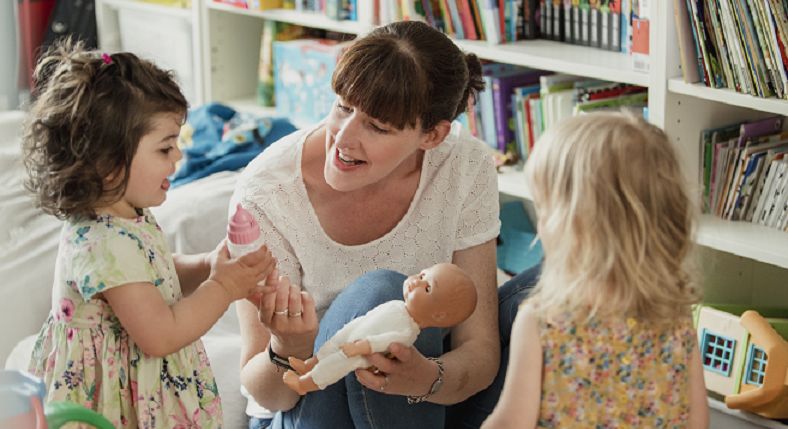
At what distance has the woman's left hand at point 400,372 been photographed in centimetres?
152

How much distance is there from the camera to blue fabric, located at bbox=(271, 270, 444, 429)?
167 centimetres

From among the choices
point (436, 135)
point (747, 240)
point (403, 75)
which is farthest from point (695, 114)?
point (403, 75)

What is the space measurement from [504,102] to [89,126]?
1435 millimetres

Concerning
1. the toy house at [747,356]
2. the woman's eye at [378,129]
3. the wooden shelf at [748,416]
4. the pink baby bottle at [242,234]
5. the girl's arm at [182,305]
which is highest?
the woman's eye at [378,129]

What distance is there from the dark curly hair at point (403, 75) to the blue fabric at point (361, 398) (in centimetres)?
25

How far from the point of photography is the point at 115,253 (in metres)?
1.53

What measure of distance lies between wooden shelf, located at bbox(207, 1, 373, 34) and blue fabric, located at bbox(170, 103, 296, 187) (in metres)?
0.28

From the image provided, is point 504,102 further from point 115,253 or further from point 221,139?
point 115,253

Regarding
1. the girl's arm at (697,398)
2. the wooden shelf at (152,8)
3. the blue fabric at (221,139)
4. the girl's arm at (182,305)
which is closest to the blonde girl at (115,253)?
the girl's arm at (182,305)

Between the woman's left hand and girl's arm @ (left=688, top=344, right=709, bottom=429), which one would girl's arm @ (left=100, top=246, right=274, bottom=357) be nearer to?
the woman's left hand

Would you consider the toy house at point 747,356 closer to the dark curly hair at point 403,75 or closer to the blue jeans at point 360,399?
the blue jeans at point 360,399

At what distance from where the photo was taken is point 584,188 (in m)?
1.30

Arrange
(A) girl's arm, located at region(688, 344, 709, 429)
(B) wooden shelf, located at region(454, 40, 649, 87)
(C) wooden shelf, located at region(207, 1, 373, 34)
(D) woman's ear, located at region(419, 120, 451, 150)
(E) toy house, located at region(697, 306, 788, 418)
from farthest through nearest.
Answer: (C) wooden shelf, located at region(207, 1, 373, 34) < (B) wooden shelf, located at region(454, 40, 649, 87) < (E) toy house, located at region(697, 306, 788, 418) < (D) woman's ear, located at region(419, 120, 451, 150) < (A) girl's arm, located at region(688, 344, 709, 429)

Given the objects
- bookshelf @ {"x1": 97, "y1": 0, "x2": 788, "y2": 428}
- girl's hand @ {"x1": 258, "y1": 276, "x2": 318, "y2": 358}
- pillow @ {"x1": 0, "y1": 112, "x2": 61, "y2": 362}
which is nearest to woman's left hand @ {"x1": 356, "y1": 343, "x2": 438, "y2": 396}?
girl's hand @ {"x1": 258, "y1": 276, "x2": 318, "y2": 358}
